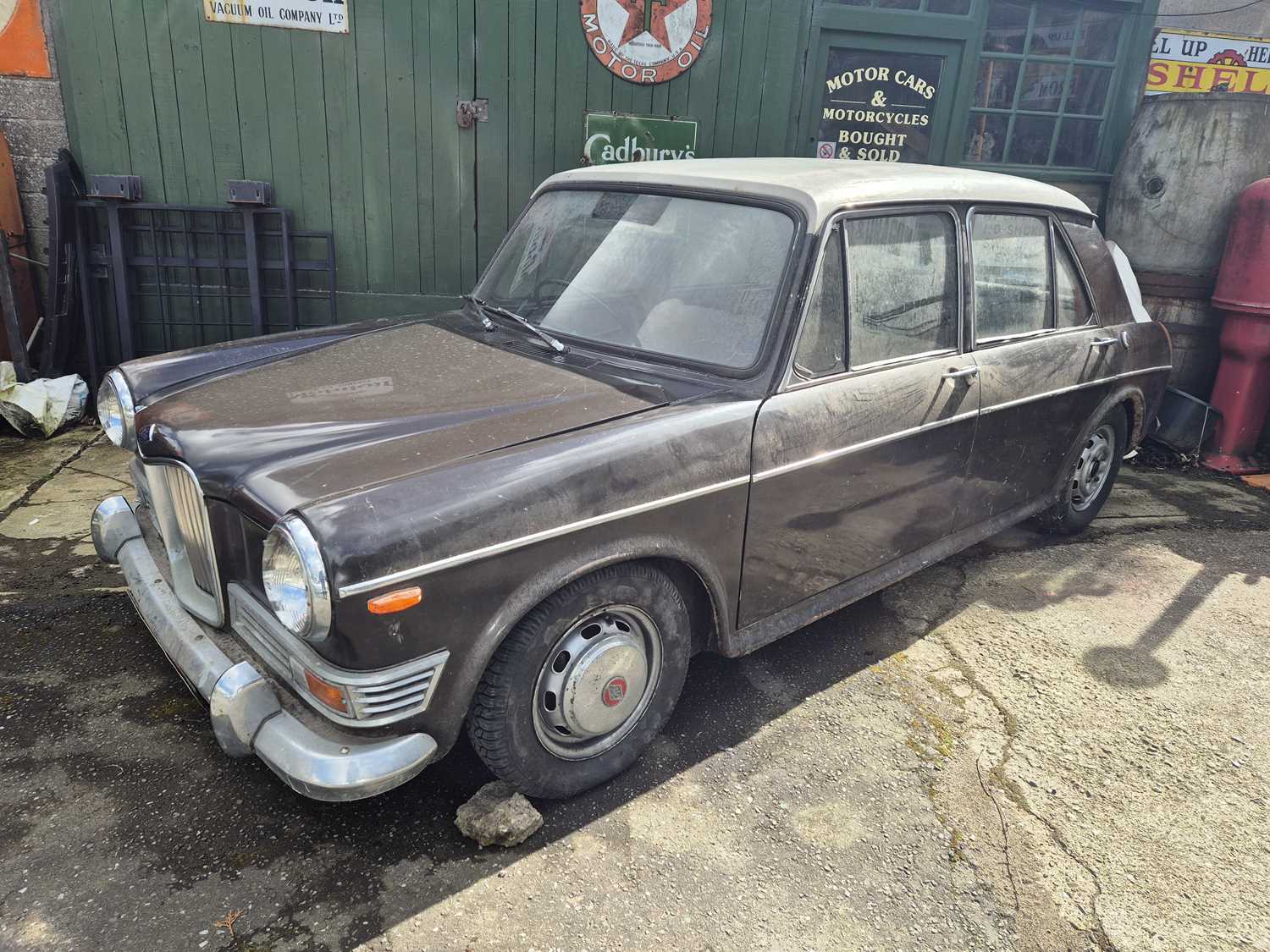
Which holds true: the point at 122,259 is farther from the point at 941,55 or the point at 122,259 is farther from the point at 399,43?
the point at 941,55

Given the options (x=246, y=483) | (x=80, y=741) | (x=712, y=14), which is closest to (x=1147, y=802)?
(x=246, y=483)

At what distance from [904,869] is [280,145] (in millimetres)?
5733

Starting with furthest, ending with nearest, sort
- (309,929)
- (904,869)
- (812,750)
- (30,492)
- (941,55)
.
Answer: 1. (941,55)
2. (30,492)
3. (812,750)
4. (904,869)
5. (309,929)

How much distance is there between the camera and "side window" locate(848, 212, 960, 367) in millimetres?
2977

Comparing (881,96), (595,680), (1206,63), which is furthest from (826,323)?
(1206,63)

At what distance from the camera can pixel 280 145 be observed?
5.98 m

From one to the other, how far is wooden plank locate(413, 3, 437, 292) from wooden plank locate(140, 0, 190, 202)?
1.52m

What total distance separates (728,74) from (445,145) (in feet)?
6.72

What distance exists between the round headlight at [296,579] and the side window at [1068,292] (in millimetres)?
3282

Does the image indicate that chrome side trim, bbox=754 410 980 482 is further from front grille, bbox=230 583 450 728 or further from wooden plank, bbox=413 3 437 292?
wooden plank, bbox=413 3 437 292

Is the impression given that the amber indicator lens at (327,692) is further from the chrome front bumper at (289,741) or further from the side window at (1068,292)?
the side window at (1068,292)

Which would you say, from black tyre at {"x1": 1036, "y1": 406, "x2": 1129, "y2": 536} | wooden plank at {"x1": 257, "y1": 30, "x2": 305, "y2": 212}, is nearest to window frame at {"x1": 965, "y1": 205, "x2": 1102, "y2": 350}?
black tyre at {"x1": 1036, "y1": 406, "x2": 1129, "y2": 536}

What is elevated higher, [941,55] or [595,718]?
[941,55]

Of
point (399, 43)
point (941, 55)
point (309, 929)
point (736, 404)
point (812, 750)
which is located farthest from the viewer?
point (941, 55)
